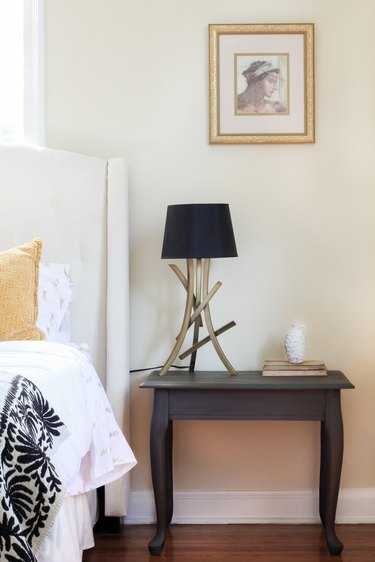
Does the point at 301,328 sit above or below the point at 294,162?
below

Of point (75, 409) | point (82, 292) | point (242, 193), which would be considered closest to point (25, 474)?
point (75, 409)

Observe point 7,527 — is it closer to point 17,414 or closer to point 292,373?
point 17,414

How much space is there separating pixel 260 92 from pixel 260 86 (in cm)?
3

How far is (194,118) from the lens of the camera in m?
3.17

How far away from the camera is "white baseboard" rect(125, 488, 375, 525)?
123 inches

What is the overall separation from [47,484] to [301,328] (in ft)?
5.09

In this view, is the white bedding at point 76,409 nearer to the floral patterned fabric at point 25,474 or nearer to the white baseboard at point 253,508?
the floral patterned fabric at point 25,474

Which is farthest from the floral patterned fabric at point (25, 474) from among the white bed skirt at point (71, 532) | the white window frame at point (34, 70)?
the white window frame at point (34, 70)

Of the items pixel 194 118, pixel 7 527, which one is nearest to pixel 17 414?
pixel 7 527

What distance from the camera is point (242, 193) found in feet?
10.4

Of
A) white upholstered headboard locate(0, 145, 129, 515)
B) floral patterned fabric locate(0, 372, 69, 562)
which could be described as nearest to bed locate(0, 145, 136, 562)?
white upholstered headboard locate(0, 145, 129, 515)

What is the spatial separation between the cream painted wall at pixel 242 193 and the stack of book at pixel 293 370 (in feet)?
0.87

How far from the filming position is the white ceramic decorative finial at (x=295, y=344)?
293 cm

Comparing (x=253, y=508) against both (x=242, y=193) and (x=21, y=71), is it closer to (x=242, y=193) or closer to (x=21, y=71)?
(x=242, y=193)
